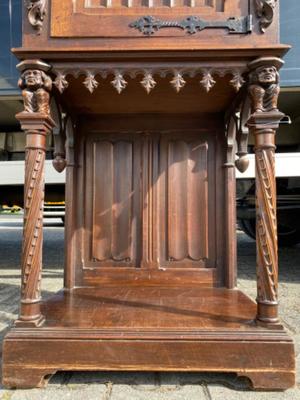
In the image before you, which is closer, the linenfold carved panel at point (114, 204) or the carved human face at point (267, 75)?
the carved human face at point (267, 75)

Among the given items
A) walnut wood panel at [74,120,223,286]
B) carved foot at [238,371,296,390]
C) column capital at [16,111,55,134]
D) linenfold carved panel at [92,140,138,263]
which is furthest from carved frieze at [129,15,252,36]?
carved foot at [238,371,296,390]

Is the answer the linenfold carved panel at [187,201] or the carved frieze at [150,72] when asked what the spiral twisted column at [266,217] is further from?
the linenfold carved panel at [187,201]

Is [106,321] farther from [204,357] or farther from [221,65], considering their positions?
[221,65]

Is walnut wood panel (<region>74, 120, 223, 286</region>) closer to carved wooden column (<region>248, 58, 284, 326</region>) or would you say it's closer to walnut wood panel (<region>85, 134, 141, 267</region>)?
walnut wood panel (<region>85, 134, 141, 267</region>)

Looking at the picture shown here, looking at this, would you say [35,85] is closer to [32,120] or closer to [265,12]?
[32,120]

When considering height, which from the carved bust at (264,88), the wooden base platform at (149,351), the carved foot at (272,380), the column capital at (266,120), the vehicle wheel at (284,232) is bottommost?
the carved foot at (272,380)

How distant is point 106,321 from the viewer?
210 centimetres

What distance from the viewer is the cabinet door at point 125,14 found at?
199 centimetres

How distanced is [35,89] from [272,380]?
2018mm

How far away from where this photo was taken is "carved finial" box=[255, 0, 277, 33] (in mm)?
1945

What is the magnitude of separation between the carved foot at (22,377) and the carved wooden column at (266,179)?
1216 mm

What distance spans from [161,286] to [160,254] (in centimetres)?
27

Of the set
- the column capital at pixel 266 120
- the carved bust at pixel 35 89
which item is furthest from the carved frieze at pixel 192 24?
the carved bust at pixel 35 89

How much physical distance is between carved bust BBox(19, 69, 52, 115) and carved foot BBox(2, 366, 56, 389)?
139 cm
